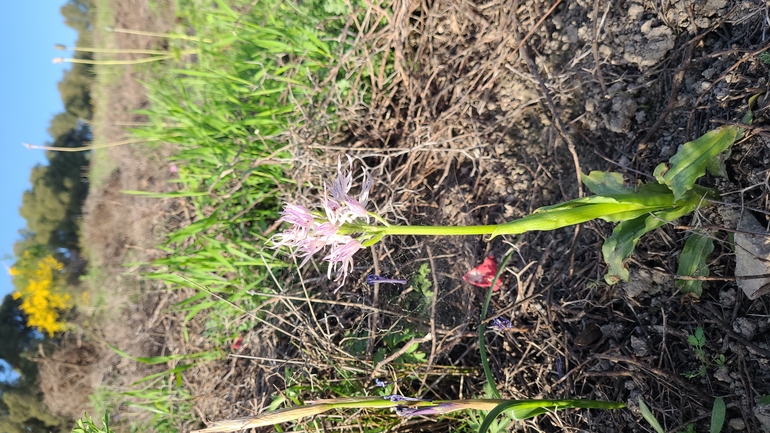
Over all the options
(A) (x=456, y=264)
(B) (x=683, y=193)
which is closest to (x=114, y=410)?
(A) (x=456, y=264)

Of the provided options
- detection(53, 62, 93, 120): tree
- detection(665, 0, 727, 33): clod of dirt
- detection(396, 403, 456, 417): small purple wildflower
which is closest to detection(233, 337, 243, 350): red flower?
detection(396, 403, 456, 417): small purple wildflower

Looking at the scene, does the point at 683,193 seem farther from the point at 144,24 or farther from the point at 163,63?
the point at 144,24

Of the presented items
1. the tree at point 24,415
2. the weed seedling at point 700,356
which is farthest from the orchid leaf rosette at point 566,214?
the tree at point 24,415

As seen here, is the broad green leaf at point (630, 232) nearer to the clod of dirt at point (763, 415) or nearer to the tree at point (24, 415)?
the clod of dirt at point (763, 415)

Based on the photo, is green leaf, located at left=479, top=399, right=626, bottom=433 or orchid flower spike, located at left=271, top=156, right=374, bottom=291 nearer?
orchid flower spike, located at left=271, top=156, right=374, bottom=291

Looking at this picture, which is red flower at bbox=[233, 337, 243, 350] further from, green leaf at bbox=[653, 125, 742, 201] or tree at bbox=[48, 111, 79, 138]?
tree at bbox=[48, 111, 79, 138]

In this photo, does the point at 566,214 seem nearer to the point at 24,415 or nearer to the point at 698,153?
the point at 698,153
